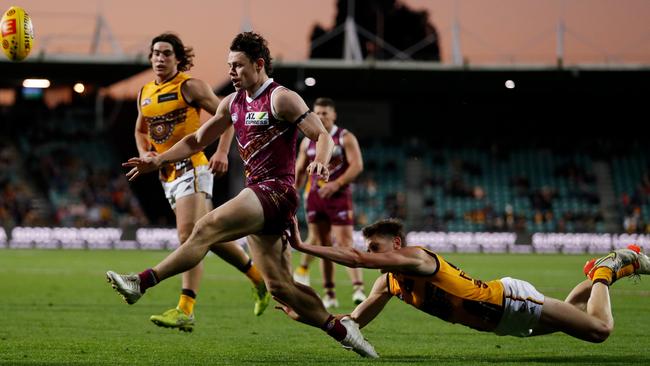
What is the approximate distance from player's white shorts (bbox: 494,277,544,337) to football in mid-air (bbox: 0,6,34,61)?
5676 millimetres

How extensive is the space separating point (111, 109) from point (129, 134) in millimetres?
3779

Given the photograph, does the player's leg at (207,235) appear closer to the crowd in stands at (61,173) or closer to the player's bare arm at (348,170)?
the player's bare arm at (348,170)

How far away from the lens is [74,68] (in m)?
43.6

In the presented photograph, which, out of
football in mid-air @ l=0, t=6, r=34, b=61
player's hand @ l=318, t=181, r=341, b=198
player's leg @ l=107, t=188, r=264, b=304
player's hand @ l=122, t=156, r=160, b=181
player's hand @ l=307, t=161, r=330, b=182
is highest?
football in mid-air @ l=0, t=6, r=34, b=61

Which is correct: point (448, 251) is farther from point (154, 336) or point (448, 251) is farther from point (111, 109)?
point (154, 336)

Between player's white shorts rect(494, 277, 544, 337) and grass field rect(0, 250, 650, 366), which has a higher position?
player's white shorts rect(494, 277, 544, 337)

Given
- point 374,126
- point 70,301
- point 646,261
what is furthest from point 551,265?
point 374,126

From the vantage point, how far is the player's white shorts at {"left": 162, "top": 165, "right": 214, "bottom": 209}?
9.53 meters

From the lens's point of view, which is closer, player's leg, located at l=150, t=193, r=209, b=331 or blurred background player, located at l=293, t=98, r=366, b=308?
player's leg, located at l=150, t=193, r=209, b=331

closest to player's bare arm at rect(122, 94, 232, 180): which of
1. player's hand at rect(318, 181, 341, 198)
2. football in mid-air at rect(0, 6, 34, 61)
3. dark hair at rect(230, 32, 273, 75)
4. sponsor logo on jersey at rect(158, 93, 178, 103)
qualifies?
dark hair at rect(230, 32, 273, 75)

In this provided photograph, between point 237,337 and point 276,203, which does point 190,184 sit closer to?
point 237,337

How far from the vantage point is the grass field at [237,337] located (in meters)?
7.79

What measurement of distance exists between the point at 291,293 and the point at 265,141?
3.76 ft

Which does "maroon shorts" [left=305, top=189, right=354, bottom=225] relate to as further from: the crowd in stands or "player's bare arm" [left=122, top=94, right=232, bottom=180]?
the crowd in stands
